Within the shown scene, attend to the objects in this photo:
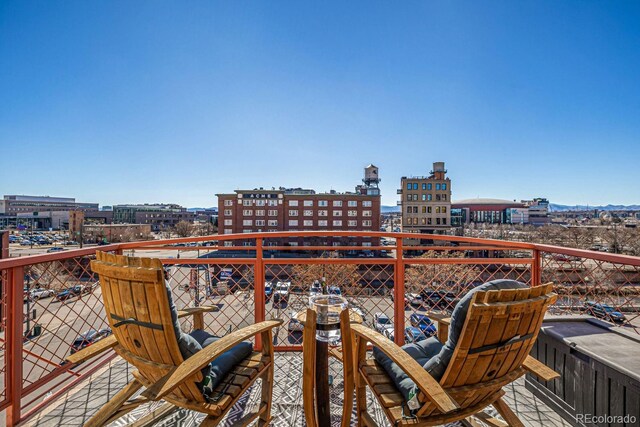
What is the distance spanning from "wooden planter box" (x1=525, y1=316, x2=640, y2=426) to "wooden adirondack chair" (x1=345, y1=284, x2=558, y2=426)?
0.53 metres

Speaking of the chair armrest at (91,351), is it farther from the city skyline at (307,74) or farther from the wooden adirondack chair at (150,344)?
the city skyline at (307,74)

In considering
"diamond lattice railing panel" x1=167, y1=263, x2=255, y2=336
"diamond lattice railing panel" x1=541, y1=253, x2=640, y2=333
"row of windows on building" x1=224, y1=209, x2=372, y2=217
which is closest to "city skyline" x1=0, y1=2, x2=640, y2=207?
"diamond lattice railing panel" x1=167, y1=263, x2=255, y2=336

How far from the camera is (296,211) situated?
105ft

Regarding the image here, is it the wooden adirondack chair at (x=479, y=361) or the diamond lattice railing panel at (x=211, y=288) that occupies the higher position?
the wooden adirondack chair at (x=479, y=361)

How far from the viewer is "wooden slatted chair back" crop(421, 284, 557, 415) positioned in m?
1.05

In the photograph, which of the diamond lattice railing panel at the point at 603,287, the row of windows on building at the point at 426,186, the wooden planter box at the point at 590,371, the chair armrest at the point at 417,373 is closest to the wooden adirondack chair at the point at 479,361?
the chair armrest at the point at 417,373

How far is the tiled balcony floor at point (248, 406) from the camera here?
A: 169 centimetres

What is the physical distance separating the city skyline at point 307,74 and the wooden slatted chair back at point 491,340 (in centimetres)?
701

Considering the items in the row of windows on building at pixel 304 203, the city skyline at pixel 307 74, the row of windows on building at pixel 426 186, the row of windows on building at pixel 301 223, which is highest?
the city skyline at pixel 307 74

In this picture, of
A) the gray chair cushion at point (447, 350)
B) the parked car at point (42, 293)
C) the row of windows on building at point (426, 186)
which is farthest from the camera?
the row of windows on building at point (426, 186)

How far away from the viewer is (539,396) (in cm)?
190

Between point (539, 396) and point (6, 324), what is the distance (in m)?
3.59

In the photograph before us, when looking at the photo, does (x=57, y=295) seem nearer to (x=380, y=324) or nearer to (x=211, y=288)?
(x=211, y=288)

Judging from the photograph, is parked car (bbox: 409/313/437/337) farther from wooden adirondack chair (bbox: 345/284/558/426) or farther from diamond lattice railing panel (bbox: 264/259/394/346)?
wooden adirondack chair (bbox: 345/284/558/426)
